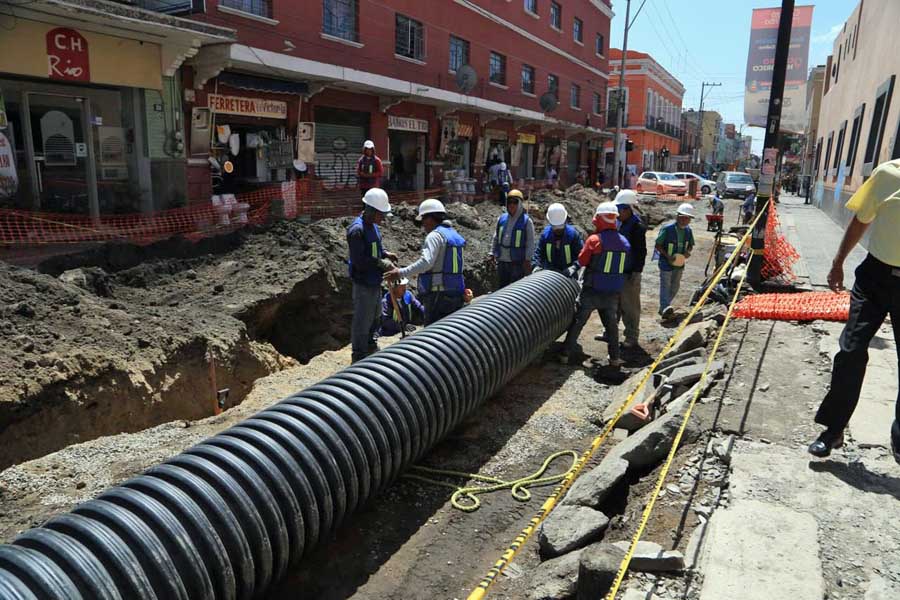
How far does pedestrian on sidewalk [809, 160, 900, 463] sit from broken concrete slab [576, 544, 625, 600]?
58.9 inches

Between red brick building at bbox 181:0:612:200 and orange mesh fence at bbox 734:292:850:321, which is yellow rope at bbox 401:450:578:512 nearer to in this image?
orange mesh fence at bbox 734:292:850:321

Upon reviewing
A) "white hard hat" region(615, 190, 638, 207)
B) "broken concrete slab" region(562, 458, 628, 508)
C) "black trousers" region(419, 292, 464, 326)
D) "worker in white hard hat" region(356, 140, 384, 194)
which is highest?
"worker in white hard hat" region(356, 140, 384, 194)

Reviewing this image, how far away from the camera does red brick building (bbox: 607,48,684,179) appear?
44781 mm

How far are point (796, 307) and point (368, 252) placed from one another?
14.9ft

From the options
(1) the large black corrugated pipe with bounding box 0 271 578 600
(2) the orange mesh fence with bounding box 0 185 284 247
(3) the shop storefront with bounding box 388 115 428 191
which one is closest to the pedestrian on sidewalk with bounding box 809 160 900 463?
(1) the large black corrugated pipe with bounding box 0 271 578 600

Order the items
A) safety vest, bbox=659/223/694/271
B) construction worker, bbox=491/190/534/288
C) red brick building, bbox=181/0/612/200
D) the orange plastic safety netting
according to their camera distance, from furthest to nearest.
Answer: red brick building, bbox=181/0/612/200, safety vest, bbox=659/223/694/271, the orange plastic safety netting, construction worker, bbox=491/190/534/288

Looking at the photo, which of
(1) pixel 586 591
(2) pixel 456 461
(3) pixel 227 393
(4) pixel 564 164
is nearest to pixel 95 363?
(3) pixel 227 393

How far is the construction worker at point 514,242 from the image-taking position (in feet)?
23.8

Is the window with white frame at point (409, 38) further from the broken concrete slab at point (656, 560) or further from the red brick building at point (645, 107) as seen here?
the red brick building at point (645, 107)

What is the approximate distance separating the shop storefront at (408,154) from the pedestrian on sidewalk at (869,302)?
15929mm

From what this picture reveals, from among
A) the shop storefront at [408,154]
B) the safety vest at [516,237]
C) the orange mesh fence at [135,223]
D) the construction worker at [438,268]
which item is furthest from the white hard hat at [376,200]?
the shop storefront at [408,154]

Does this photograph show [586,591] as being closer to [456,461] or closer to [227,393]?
[456,461]

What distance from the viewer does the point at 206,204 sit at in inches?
470

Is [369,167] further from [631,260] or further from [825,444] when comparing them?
[825,444]
